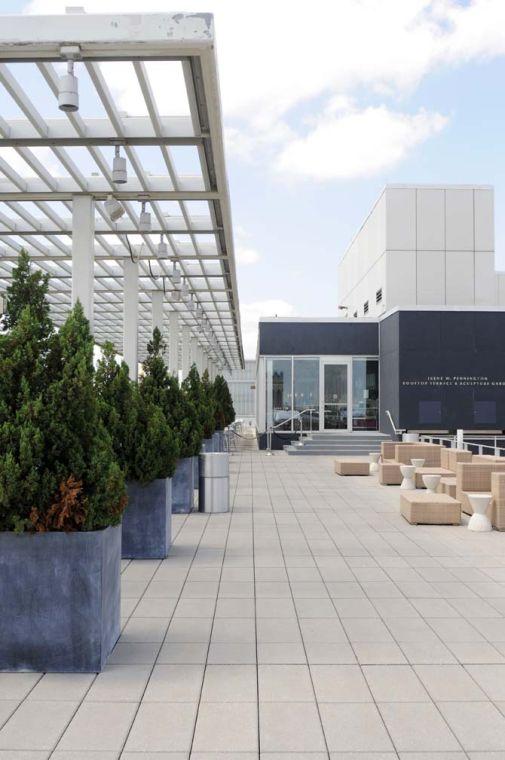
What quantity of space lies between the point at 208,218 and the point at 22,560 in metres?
10.5

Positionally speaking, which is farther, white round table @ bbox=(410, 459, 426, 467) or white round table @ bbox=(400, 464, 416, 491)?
white round table @ bbox=(410, 459, 426, 467)

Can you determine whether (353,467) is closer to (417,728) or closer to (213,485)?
(213,485)

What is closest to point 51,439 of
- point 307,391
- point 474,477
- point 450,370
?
point 474,477

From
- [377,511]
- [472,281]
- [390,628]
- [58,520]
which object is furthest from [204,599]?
[472,281]

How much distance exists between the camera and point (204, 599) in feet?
20.2

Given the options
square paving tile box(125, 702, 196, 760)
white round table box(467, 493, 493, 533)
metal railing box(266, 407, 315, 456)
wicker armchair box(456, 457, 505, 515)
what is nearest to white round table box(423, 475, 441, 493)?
wicker armchair box(456, 457, 505, 515)

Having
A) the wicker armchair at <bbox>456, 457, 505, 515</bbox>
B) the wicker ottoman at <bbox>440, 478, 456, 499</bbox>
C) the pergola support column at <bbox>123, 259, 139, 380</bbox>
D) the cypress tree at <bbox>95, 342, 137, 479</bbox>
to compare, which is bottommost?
the wicker ottoman at <bbox>440, 478, 456, 499</bbox>

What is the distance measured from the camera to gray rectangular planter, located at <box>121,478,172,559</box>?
765 cm

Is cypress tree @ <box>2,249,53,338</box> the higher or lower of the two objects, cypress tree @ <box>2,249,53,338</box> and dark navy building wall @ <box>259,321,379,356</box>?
the lower

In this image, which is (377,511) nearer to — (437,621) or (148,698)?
(437,621)

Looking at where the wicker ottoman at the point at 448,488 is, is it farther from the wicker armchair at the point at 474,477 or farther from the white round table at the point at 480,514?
the white round table at the point at 480,514

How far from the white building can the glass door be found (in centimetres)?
312

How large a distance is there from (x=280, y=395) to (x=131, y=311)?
977cm

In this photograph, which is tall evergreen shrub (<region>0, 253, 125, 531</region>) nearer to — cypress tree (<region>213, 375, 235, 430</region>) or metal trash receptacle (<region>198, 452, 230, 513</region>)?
metal trash receptacle (<region>198, 452, 230, 513</region>)
